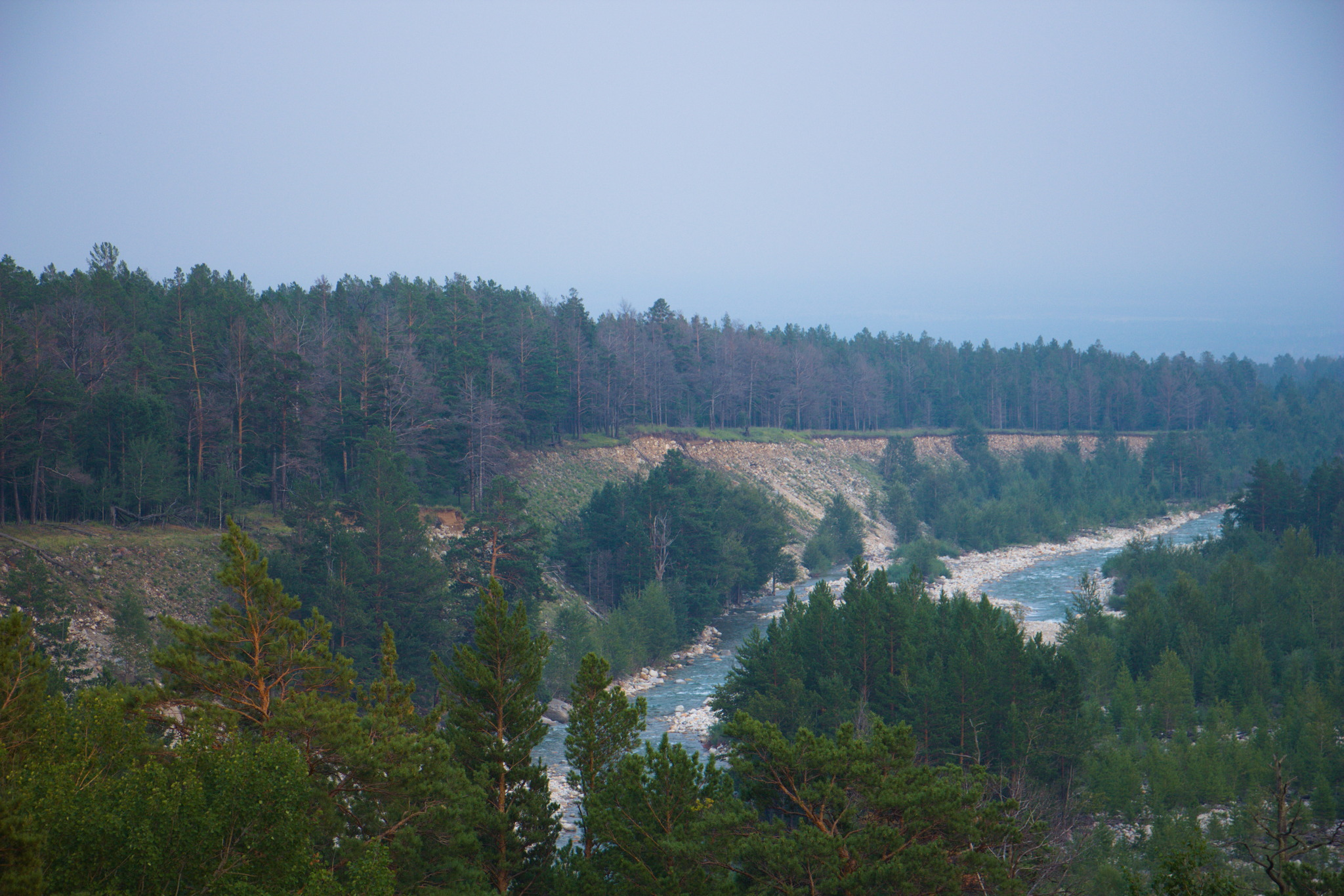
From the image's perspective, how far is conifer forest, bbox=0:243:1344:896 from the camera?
12.8 meters

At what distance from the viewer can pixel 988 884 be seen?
13844 mm

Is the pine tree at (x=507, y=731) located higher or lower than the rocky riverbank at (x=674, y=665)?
higher

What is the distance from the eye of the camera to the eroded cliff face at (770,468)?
6869 centimetres

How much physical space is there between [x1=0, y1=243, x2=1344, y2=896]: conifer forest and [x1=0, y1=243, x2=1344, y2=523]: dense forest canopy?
0.36m

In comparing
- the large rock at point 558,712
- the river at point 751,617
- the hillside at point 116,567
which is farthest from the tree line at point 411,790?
the large rock at point 558,712

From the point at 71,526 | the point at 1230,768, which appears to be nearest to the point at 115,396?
the point at 71,526

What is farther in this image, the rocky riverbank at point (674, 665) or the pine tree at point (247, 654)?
the rocky riverbank at point (674, 665)

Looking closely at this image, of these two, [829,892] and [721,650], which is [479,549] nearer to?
[721,650]

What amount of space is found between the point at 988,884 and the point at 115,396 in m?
45.0

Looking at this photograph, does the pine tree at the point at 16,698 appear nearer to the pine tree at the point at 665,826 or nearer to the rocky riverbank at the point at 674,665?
the pine tree at the point at 665,826

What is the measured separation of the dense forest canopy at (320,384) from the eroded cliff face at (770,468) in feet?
13.2

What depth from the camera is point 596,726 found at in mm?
16062

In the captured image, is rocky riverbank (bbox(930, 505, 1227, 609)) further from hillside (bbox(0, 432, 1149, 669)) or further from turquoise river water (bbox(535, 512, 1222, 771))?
hillside (bbox(0, 432, 1149, 669))

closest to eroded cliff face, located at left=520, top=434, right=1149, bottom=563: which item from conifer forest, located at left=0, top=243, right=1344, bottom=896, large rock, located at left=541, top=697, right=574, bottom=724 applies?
conifer forest, located at left=0, top=243, right=1344, bottom=896
